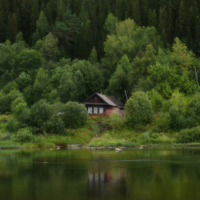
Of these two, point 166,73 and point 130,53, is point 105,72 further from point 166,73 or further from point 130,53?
point 166,73

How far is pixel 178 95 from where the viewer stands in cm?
6750

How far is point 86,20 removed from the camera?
117000mm

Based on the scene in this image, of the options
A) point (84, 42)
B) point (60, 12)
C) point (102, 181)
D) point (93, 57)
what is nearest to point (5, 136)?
point (102, 181)

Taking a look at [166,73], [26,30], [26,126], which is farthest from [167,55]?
[26,30]

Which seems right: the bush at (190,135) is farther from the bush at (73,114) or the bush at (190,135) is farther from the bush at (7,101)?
the bush at (7,101)

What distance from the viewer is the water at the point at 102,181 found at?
17953 millimetres

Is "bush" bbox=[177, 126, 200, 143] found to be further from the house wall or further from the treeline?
the treeline

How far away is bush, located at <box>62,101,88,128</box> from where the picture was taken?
208ft

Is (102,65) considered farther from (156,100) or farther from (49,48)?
(156,100)

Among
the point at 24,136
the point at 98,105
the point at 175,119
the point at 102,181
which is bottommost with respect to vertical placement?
the point at 102,181

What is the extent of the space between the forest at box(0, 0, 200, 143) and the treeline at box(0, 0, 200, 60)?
355mm

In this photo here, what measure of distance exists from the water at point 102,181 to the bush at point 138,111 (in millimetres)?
30473

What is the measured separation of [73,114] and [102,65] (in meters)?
38.2

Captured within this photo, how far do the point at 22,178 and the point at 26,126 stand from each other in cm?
3783
